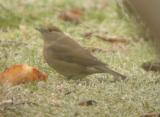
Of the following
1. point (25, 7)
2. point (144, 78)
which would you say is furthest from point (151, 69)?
point (25, 7)

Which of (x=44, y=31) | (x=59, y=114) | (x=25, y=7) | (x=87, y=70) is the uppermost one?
(x=25, y=7)

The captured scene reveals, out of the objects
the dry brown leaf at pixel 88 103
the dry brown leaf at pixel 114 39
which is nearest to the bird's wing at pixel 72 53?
the dry brown leaf at pixel 88 103

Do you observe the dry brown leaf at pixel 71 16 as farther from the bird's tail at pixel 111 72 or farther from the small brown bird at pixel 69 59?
the bird's tail at pixel 111 72

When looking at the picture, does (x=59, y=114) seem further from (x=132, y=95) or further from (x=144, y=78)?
(x=144, y=78)

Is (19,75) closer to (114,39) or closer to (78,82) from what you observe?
(78,82)

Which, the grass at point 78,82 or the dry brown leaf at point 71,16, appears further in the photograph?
the dry brown leaf at point 71,16
